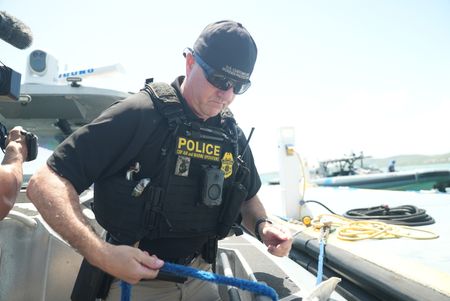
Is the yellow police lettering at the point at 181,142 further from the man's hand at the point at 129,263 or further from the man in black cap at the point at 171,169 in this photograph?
the man's hand at the point at 129,263

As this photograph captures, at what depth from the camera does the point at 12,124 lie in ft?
10.1

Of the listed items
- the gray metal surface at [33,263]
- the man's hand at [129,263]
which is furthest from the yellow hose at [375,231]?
the man's hand at [129,263]

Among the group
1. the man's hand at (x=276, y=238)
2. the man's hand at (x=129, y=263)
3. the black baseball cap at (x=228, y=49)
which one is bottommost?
the man's hand at (x=276, y=238)

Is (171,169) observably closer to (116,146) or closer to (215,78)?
(116,146)

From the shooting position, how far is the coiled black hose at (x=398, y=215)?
4078mm

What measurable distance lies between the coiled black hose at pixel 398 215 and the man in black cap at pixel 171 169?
9.94ft

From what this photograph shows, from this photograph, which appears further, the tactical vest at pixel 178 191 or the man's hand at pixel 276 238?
the man's hand at pixel 276 238

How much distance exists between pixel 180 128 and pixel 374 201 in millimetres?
6221

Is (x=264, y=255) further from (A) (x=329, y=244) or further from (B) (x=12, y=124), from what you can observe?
(B) (x=12, y=124)

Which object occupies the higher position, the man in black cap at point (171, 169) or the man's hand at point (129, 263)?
the man in black cap at point (171, 169)

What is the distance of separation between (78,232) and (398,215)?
14.4 feet

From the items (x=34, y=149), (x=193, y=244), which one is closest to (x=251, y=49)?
(x=193, y=244)

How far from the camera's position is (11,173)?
1309mm

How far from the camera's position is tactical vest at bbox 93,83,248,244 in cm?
149
